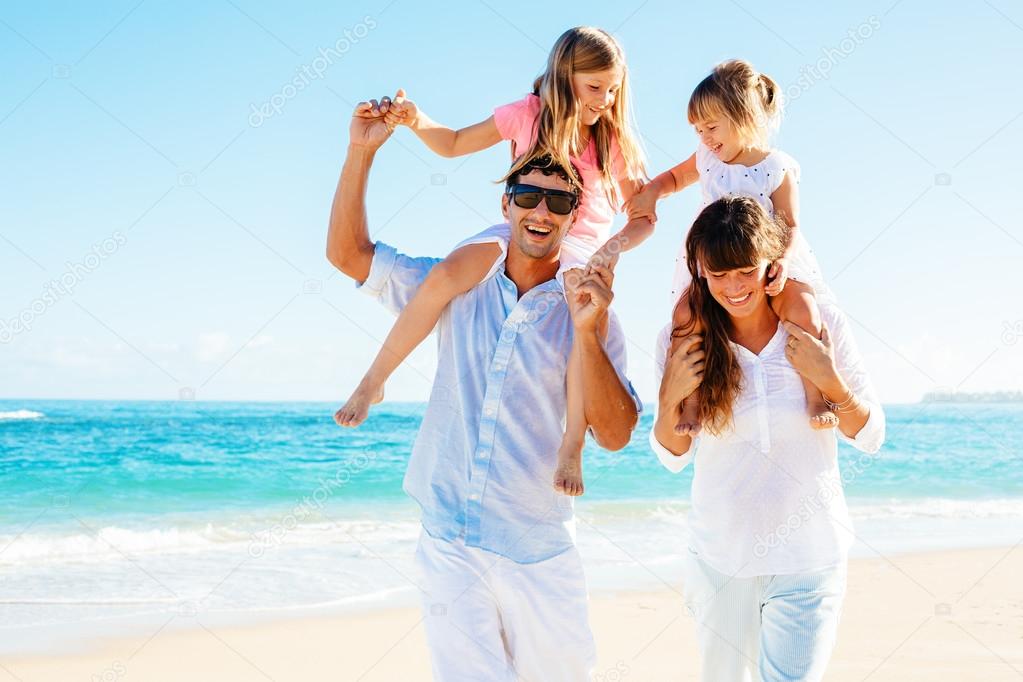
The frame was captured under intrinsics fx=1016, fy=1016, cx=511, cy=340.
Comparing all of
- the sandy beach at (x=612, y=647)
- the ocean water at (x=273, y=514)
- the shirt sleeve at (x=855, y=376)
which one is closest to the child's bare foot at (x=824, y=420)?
the shirt sleeve at (x=855, y=376)

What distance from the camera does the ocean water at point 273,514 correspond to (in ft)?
25.7

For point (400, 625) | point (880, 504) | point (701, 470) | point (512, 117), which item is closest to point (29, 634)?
point (400, 625)

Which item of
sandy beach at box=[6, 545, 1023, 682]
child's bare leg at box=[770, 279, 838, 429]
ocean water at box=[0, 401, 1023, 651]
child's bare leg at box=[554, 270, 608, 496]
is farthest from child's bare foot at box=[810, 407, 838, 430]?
ocean water at box=[0, 401, 1023, 651]

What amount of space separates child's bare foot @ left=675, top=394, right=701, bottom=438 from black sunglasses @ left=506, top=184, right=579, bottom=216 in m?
0.70

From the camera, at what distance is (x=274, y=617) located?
712cm

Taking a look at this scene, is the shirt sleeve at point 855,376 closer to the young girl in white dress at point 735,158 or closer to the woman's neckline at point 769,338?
the woman's neckline at point 769,338

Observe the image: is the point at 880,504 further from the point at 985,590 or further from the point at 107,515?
the point at 107,515

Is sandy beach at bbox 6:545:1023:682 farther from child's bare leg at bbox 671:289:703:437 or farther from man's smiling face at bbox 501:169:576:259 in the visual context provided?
man's smiling face at bbox 501:169:576:259

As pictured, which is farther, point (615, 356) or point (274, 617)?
point (274, 617)

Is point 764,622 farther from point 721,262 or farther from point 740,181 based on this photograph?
point 740,181

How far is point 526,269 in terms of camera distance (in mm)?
3100

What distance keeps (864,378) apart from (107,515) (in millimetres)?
11777

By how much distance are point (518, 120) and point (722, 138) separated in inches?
30.5

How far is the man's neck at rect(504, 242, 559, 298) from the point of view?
122 inches
